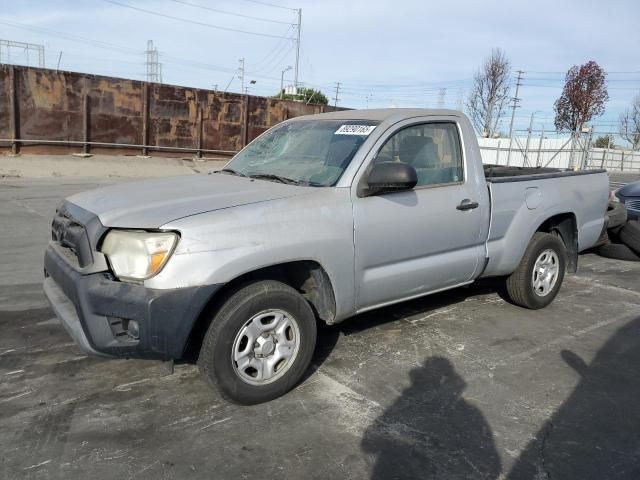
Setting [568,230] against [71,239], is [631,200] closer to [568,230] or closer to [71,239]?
[568,230]

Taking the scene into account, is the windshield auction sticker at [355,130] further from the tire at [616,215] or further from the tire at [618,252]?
the tire at [618,252]

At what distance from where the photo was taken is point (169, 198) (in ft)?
11.0

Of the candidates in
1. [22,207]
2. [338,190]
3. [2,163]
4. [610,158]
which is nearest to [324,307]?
[338,190]

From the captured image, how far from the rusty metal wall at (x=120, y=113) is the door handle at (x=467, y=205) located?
15.8 meters

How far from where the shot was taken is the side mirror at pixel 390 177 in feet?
11.7

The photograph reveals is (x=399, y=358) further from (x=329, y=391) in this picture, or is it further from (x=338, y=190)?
(x=338, y=190)

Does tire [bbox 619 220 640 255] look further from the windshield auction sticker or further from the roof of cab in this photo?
the windshield auction sticker

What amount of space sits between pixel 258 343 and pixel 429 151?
6.88 feet

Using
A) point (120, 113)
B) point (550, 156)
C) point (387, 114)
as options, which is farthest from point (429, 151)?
point (550, 156)

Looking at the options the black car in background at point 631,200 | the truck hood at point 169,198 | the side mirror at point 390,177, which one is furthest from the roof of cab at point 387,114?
the black car in background at point 631,200

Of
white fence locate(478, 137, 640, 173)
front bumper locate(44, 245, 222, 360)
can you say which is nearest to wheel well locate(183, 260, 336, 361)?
front bumper locate(44, 245, 222, 360)

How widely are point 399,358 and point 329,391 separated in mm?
762

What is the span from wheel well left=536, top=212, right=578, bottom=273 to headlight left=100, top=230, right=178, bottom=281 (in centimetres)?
396

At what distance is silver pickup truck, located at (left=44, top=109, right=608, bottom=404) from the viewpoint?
2.96m
